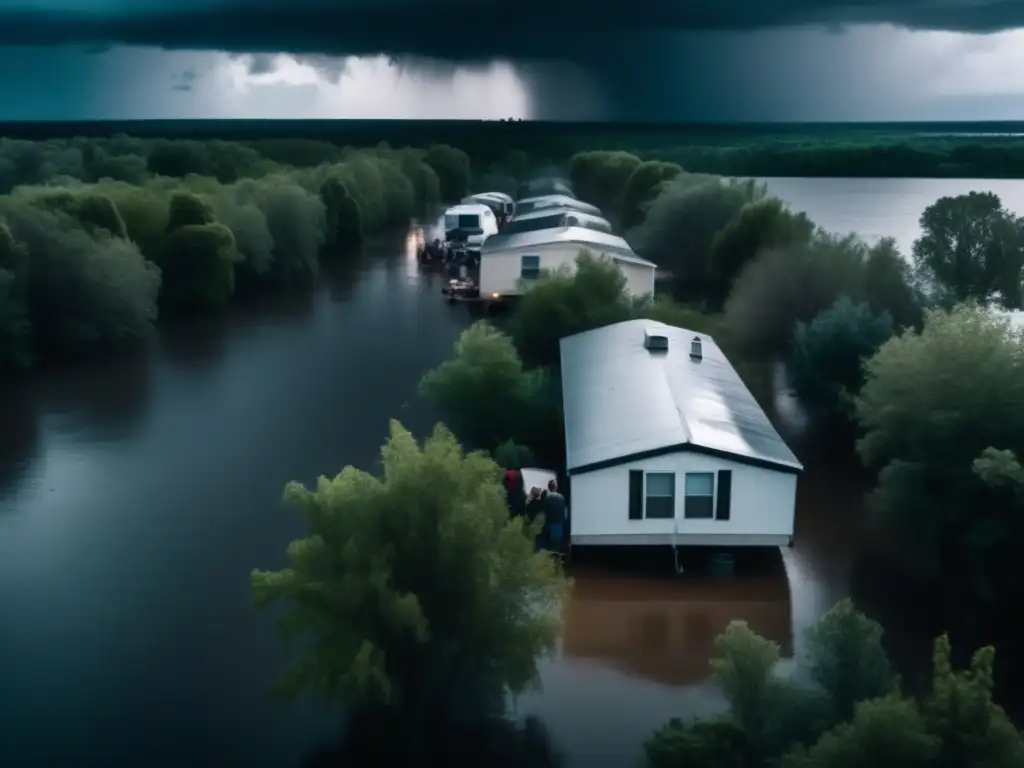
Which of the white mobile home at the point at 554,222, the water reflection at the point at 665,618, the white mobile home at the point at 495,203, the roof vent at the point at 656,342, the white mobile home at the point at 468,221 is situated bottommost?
the water reflection at the point at 665,618

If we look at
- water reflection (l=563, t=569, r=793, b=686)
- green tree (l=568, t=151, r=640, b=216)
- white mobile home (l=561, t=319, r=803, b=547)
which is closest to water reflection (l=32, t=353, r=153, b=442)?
white mobile home (l=561, t=319, r=803, b=547)

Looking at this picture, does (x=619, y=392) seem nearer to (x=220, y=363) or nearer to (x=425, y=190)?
(x=220, y=363)

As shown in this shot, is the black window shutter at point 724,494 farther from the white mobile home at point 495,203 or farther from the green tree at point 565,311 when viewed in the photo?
the white mobile home at point 495,203

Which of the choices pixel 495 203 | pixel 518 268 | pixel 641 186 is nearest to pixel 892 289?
pixel 518 268

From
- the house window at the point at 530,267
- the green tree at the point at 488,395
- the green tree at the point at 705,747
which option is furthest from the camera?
the house window at the point at 530,267

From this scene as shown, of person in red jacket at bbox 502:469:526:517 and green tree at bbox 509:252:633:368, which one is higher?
green tree at bbox 509:252:633:368

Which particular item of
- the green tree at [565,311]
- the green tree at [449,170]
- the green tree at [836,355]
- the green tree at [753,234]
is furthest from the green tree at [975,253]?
the green tree at [449,170]

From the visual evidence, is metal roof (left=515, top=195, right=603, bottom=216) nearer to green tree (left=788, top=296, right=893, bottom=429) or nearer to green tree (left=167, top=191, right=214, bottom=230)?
green tree (left=167, top=191, right=214, bottom=230)
